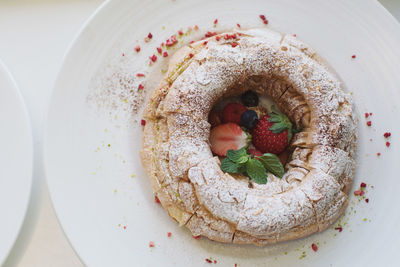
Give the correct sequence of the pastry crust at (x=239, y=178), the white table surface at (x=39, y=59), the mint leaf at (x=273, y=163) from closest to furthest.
Answer: the pastry crust at (x=239, y=178), the mint leaf at (x=273, y=163), the white table surface at (x=39, y=59)

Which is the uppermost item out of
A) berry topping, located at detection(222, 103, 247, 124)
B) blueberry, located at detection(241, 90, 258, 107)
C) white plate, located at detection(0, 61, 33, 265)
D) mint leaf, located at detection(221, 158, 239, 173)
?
blueberry, located at detection(241, 90, 258, 107)

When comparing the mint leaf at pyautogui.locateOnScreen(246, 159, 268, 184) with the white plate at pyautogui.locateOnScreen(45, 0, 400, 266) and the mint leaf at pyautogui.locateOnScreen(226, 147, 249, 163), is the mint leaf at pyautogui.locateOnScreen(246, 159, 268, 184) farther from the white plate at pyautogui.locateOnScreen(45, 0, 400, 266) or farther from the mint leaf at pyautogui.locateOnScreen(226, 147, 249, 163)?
the white plate at pyautogui.locateOnScreen(45, 0, 400, 266)

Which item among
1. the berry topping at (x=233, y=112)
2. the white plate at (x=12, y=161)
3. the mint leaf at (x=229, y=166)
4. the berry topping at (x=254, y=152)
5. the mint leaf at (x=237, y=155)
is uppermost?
the berry topping at (x=233, y=112)

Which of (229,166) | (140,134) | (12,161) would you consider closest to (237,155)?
(229,166)

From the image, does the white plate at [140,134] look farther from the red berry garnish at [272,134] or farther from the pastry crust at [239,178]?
the red berry garnish at [272,134]

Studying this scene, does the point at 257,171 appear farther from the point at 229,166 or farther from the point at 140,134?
the point at 140,134

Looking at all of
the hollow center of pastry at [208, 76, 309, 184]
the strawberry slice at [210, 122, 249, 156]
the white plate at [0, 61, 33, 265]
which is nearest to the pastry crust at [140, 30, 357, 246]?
the hollow center of pastry at [208, 76, 309, 184]

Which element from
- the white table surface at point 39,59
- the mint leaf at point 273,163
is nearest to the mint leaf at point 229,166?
the mint leaf at point 273,163
